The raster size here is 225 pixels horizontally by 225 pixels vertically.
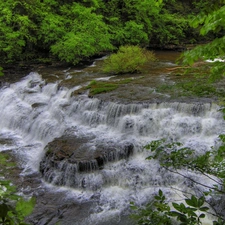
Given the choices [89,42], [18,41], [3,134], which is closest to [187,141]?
[3,134]

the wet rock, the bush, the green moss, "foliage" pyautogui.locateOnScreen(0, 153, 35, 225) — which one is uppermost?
"foliage" pyautogui.locateOnScreen(0, 153, 35, 225)

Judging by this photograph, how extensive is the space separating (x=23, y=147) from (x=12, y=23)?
10.7m

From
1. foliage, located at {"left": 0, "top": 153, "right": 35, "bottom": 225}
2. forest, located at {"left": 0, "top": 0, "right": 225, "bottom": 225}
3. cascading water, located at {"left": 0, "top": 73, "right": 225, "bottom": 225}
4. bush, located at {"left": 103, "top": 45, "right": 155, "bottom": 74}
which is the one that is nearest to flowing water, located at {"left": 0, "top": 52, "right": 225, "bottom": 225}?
cascading water, located at {"left": 0, "top": 73, "right": 225, "bottom": 225}

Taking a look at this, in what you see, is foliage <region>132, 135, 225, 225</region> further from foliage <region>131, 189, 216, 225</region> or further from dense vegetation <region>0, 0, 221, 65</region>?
dense vegetation <region>0, 0, 221, 65</region>

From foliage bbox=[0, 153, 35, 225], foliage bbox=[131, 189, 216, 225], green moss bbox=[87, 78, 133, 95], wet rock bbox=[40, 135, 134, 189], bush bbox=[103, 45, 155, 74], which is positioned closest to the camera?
foliage bbox=[0, 153, 35, 225]

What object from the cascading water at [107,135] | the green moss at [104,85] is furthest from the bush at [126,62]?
the cascading water at [107,135]

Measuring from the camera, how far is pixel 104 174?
816 cm

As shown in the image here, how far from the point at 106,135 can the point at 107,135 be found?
4cm

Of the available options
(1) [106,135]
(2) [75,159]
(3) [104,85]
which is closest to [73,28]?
(3) [104,85]

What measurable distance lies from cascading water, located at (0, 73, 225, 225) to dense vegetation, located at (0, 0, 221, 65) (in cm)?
499

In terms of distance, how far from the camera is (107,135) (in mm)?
9758

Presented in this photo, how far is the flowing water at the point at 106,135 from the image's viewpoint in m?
7.66

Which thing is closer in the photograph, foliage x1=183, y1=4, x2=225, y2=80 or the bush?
foliage x1=183, y1=4, x2=225, y2=80

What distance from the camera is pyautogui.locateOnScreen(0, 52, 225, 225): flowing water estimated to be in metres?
7.66
